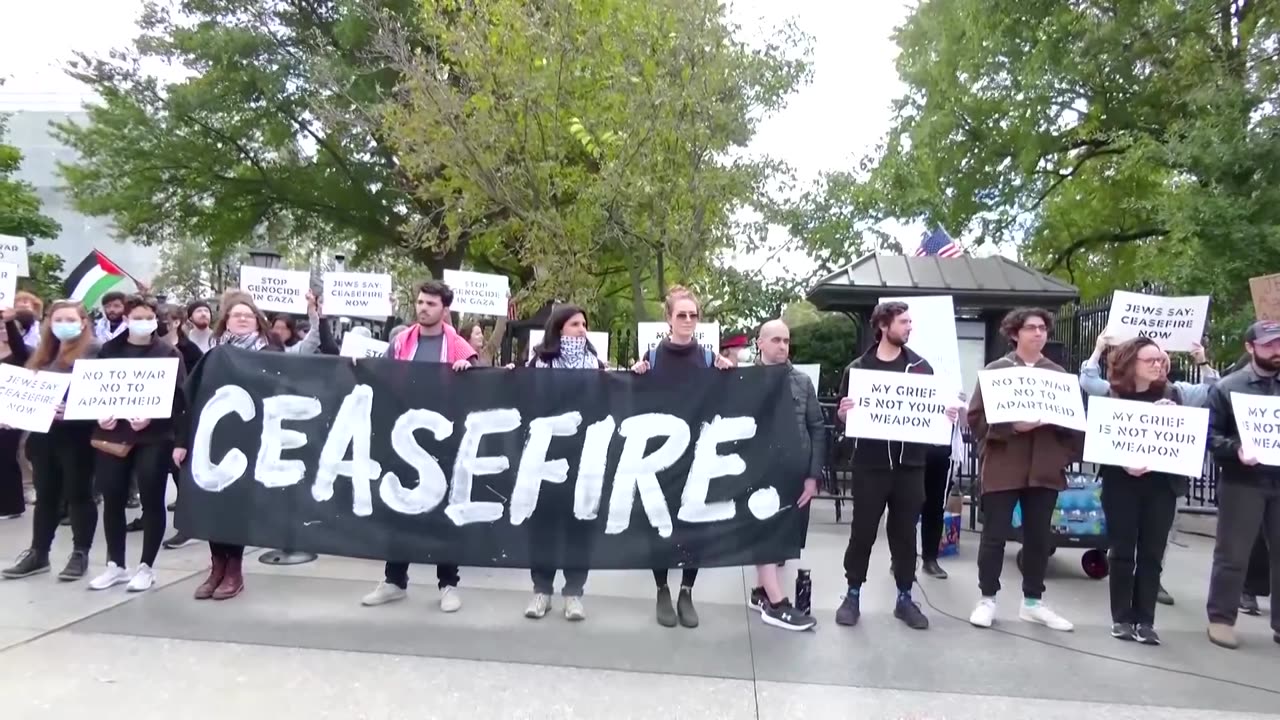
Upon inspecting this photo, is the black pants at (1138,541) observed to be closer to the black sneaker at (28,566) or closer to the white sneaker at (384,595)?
the white sneaker at (384,595)

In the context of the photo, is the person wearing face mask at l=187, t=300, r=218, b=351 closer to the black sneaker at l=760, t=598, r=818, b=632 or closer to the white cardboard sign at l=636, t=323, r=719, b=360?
the white cardboard sign at l=636, t=323, r=719, b=360

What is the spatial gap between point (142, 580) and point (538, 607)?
2.41 metres

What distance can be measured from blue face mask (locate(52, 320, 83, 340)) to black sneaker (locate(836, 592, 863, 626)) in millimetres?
4953

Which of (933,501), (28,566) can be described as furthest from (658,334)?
(28,566)

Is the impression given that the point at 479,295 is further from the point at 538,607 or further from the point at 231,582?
the point at 538,607

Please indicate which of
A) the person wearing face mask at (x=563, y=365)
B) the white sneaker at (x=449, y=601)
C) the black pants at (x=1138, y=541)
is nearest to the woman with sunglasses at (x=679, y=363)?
the person wearing face mask at (x=563, y=365)

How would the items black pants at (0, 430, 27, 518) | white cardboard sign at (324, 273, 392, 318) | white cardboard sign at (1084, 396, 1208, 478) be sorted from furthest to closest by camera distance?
white cardboard sign at (324, 273, 392, 318) → black pants at (0, 430, 27, 518) → white cardboard sign at (1084, 396, 1208, 478)

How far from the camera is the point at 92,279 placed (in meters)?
8.62

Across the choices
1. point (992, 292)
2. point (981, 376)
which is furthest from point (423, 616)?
point (992, 292)

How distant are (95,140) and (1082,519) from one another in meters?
21.8

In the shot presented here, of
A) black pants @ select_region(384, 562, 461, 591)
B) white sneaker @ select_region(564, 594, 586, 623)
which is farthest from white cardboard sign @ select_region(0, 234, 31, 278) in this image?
white sneaker @ select_region(564, 594, 586, 623)

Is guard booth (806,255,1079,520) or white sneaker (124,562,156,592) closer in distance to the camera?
white sneaker (124,562,156,592)

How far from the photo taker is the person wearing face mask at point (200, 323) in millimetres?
7016

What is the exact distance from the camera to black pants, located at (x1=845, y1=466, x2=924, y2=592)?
515 centimetres
